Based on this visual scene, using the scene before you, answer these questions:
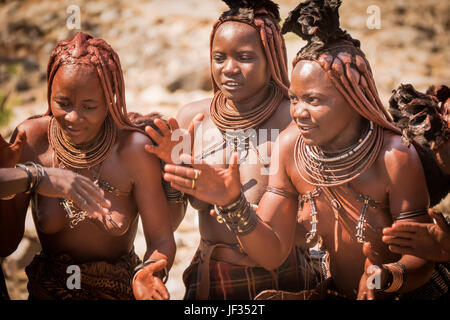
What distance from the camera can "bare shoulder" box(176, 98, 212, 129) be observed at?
3.74 m

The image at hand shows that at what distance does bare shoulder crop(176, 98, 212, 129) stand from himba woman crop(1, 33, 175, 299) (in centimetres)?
48

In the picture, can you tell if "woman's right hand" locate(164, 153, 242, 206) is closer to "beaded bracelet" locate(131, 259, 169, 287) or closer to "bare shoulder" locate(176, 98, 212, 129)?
"beaded bracelet" locate(131, 259, 169, 287)

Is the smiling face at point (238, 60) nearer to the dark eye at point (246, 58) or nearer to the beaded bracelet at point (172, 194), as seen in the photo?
the dark eye at point (246, 58)

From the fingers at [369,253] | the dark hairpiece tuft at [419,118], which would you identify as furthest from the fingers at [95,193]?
the dark hairpiece tuft at [419,118]

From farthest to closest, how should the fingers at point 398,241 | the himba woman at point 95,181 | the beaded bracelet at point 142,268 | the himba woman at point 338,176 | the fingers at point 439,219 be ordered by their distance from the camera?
1. the himba woman at point 95,181
2. the beaded bracelet at point 142,268
3. the himba woman at point 338,176
4. the fingers at point 398,241
5. the fingers at point 439,219

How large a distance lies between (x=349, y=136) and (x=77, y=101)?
1.58 metres

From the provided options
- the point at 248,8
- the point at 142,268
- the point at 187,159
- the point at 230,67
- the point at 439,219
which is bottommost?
the point at 142,268

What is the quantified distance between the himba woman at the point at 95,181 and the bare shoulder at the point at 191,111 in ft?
1.56

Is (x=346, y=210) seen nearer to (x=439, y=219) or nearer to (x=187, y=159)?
(x=439, y=219)

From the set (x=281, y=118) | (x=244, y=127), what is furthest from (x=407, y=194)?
(x=244, y=127)

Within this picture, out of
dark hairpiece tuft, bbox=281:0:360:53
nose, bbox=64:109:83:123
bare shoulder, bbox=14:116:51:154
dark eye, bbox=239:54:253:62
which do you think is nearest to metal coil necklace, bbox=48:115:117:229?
bare shoulder, bbox=14:116:51:154

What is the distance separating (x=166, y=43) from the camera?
37.4ft

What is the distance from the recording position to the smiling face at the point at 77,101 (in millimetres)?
3092

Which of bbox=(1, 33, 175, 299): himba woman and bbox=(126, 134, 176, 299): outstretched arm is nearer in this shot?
bbox=(1, 33, 175, 299): himba woman
